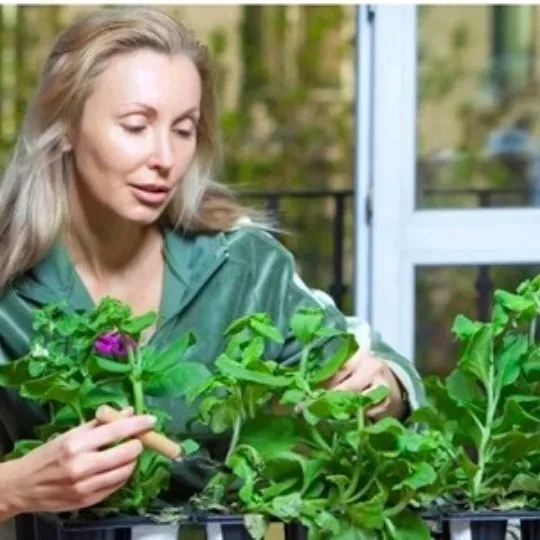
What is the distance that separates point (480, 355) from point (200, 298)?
468mm

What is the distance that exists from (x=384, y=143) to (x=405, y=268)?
23 cm

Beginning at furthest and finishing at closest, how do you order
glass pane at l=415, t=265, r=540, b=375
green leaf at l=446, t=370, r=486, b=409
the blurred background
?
the blurred background, glass pane at l=415, t=265, r=540, b=375, green leaf at l=446, t=370, r=486, b=409

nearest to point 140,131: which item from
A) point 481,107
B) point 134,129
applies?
point 134,129

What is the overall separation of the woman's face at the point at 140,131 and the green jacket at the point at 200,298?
0.11 meters

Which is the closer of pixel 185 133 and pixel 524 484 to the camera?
pixel 524 484

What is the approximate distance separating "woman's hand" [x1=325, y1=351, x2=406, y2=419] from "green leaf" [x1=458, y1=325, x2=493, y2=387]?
0.50 ft

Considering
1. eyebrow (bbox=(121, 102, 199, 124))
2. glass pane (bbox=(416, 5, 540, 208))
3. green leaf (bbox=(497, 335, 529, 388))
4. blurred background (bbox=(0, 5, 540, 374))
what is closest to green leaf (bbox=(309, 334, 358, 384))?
green leaf (bbox=(497, 335, 529, 388))

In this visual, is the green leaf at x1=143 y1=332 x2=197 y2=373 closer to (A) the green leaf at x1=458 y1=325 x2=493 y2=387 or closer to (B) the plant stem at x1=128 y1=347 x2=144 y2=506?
(B) the plant stem at x1=128 y1=347 x2=144 y2=506

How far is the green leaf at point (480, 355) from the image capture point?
1549mm

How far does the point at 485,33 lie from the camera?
4.86 meters

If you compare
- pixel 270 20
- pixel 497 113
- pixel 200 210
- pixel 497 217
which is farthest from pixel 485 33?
pixel 200 210

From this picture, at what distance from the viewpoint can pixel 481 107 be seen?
17.0ft

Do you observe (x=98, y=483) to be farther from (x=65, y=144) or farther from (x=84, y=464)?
(x=65, y=144)

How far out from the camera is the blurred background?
3.62m
